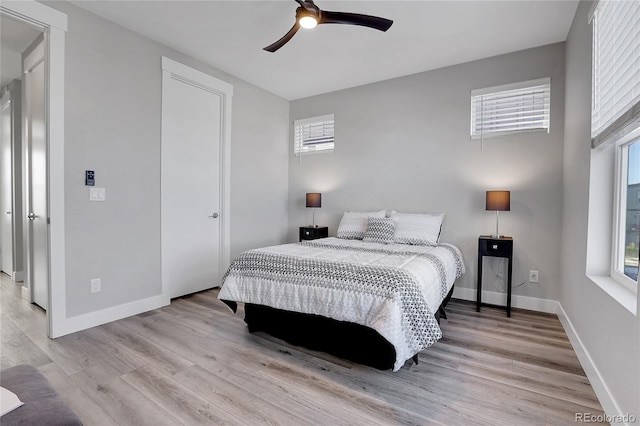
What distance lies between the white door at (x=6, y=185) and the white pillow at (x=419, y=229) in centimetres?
495

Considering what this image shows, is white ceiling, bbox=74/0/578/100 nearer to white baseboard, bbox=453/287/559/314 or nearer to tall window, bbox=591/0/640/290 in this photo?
tall window, bbox=591/0/640/290

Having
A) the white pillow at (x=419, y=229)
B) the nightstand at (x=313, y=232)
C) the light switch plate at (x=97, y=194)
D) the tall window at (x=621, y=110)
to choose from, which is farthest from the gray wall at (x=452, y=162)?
the light switch plate at (x=97, y=194)

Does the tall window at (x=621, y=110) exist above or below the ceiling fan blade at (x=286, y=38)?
below

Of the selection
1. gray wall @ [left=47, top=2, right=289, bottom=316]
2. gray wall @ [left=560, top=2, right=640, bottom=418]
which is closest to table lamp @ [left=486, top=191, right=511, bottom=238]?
gray wall @ [left=560, top=2, right=640, bottom=418]

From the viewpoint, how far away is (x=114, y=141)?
2867mm

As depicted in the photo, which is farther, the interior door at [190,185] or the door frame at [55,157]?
the interior door at [190,185]

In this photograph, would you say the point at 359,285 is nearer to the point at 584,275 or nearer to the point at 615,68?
the point at 584,275

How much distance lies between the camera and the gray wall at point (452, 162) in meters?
3.18

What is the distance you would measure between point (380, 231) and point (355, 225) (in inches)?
18.2

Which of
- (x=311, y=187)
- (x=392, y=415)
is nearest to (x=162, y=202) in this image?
(x=311, y=187)

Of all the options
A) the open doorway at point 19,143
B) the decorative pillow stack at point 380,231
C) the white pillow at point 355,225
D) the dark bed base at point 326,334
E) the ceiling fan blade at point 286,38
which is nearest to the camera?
the dark bed base at point 326,334

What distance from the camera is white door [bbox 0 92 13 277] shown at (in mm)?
4023

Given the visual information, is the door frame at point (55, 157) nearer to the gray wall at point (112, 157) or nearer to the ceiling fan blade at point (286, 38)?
the gray wall at point (112, 157)

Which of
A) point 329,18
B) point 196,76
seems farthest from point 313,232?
point 329,18
